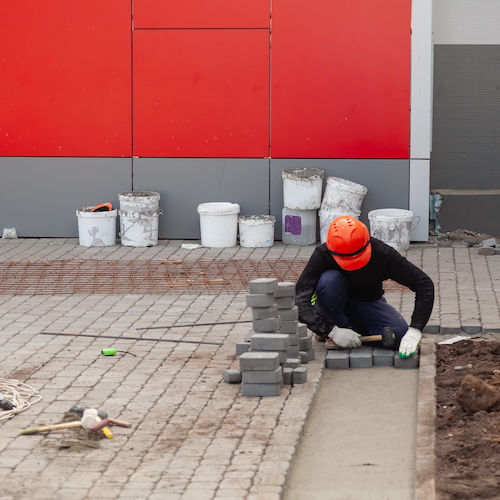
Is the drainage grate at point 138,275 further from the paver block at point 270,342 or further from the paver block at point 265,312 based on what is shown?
the paver block at point 270,342

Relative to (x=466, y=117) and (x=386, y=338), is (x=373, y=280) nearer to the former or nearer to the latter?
(x=386, y=338)

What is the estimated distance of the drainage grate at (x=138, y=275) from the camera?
34.5ft

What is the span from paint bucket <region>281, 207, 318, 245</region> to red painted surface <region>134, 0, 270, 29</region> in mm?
2424

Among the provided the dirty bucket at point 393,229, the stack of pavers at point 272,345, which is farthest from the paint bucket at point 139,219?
the stack of pavers at point 272,345

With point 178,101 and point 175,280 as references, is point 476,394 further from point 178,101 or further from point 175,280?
point 178,101

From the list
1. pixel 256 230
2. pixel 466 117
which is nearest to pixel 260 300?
pixel 256 230

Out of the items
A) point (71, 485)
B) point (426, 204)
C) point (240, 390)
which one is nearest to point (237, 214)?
point (426, 204)

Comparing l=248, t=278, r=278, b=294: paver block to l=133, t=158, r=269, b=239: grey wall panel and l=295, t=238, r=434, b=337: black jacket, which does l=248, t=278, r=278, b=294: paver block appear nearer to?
l=295, t=238, r=434, b=337: black jacket

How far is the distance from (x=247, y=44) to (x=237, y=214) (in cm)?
218

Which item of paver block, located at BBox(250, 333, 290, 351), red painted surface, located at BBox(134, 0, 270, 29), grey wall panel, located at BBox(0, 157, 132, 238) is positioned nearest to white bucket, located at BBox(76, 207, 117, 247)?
grey wall panel, located at BBox(0, 157, 132, 238)

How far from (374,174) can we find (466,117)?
154 centimetres

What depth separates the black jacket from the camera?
761 centimetres

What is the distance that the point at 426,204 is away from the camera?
1317cm

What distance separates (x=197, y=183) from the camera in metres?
13.3
